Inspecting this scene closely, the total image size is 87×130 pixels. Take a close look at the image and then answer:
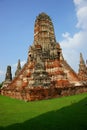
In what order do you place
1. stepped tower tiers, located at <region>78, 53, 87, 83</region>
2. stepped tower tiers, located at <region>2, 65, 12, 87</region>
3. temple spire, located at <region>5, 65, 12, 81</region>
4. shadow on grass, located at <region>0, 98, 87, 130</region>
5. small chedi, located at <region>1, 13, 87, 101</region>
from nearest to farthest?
shadow on grass, located at <region>0, 98, 87, 130</region>, small chedi, located at <region>1, 13, 87, 101</region>, stepped tower tiers, located at <region>2, 65, 12, 87</region>, temple spire, located at <region>5, 65, 12, 81</region>, stepped tower tiers, located at <region>78, 53, 87, 83</region>

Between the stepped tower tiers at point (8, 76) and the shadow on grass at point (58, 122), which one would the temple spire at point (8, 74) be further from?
the shadow on grass at point (58, 122)

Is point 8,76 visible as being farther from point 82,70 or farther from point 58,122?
point 58,122

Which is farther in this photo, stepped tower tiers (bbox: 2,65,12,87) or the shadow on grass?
stepped tower tiers (bbox: 2,65,12,87)

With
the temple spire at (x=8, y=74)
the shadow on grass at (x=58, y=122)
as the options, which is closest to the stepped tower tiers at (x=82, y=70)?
the temple spire at (x=8, y=74)

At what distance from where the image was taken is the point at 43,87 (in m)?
16.6

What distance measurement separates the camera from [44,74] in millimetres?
18000

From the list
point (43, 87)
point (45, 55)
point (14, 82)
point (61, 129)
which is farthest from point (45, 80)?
point (61, 129)

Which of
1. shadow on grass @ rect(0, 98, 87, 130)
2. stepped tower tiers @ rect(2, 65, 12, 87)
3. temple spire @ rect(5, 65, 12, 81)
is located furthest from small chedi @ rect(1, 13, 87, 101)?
shadow on grass @ rect(0, 98, 87, 130)

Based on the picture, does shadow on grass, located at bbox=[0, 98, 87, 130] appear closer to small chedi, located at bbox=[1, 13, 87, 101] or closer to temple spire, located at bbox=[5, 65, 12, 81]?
small chedi, located at bbox=[1, 13, 87, 101]

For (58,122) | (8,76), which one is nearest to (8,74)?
(8,76)

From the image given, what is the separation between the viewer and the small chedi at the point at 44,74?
54.7 ft

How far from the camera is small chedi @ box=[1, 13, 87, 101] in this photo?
16672 millimetres

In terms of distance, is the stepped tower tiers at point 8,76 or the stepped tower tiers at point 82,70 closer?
the stepped tower tiers at point 8,76

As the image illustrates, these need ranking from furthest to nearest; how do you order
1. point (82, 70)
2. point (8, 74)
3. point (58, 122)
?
point (82, 70) < point (8, 74) < point (58, 122)
